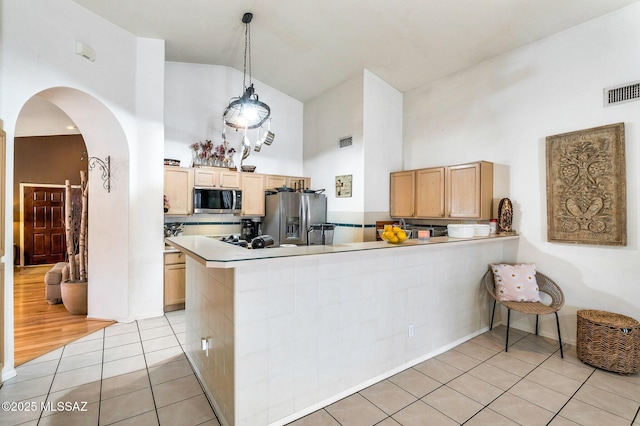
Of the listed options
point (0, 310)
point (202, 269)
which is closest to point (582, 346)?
point (202, 269)

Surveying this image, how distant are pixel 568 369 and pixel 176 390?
11.1 ft

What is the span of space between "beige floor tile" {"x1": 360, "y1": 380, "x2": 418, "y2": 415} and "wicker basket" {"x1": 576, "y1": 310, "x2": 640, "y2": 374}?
1863 millimetres

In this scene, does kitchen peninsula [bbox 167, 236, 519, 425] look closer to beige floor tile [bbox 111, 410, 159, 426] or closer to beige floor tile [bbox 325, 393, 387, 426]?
beige floor tile [bbox 325, 393, 387, 426]

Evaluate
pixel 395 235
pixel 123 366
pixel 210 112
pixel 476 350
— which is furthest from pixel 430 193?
pixel 123 366

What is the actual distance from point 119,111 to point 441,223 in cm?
452

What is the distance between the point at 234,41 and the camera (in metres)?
4.07

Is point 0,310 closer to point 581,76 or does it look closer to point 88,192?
point 88,192

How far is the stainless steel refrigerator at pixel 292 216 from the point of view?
4.71m

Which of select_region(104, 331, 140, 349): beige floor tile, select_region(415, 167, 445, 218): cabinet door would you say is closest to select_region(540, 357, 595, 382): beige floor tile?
select_region(415, 167, 445, 218): cabinet door

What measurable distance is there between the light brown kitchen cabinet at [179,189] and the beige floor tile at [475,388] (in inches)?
155

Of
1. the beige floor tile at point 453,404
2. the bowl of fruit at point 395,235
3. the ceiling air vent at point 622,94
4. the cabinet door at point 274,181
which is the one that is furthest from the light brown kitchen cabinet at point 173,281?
the ceiling air vent at point 622,94

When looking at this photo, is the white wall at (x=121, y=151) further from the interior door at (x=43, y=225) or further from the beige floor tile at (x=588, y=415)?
the beige floor tile at (x=588, y=415)

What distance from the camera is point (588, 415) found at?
78.4 inches

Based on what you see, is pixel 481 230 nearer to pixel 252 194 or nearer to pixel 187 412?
pixel 187 412
